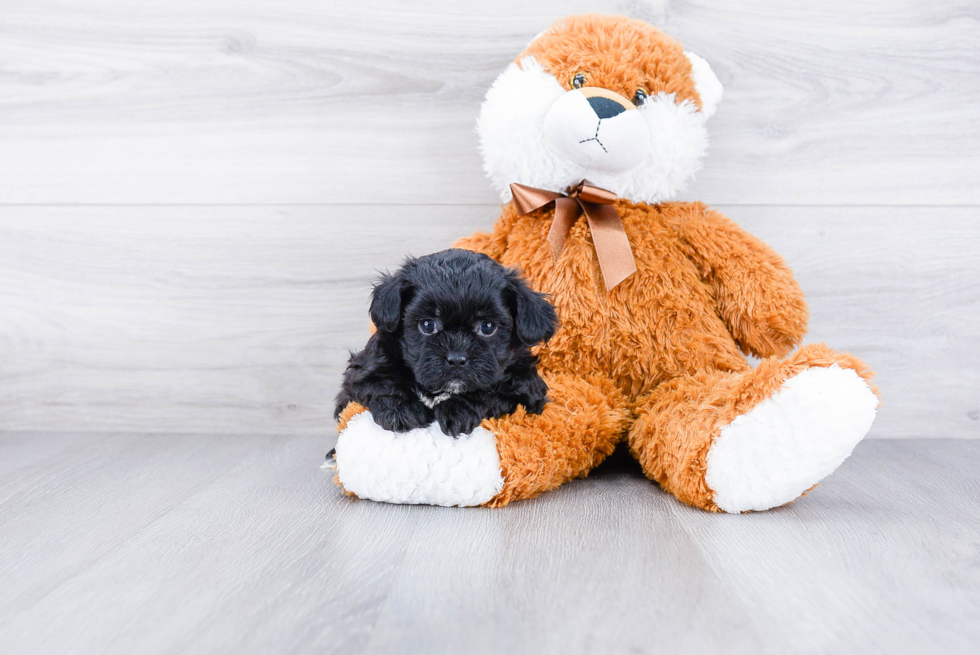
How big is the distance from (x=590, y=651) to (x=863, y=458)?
0.89m

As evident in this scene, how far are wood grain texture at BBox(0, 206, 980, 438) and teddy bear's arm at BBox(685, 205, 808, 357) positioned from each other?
0.27 meters

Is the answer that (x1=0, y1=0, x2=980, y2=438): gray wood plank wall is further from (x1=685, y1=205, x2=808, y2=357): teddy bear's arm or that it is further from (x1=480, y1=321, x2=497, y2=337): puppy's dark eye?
(x1=480, y1=321, x2=497, y2=337): puppy's dark eye

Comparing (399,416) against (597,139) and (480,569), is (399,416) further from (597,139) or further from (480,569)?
(597,139)

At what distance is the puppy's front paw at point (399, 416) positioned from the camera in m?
0.94

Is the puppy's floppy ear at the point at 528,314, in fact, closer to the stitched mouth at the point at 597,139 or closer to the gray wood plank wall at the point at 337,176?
the stitched mouth at the point at 597,139

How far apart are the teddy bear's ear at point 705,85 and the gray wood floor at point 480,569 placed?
617mm

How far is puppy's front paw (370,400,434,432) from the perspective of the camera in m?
0.94

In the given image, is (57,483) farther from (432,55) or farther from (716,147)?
(716,147)

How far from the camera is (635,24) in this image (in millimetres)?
1146

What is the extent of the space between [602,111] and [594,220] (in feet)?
0.54

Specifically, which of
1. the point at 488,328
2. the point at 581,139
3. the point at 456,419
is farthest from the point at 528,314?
the point at 581,139

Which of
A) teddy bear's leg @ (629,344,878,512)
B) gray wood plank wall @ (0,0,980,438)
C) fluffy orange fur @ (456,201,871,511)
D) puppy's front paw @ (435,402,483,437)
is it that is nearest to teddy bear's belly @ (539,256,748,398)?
fluffy orange fur @ (456,201,871,511)

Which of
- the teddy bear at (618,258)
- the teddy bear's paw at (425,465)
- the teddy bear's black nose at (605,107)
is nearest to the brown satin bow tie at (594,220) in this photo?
the teddy bear at (618,258)

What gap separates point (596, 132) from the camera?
105cm
